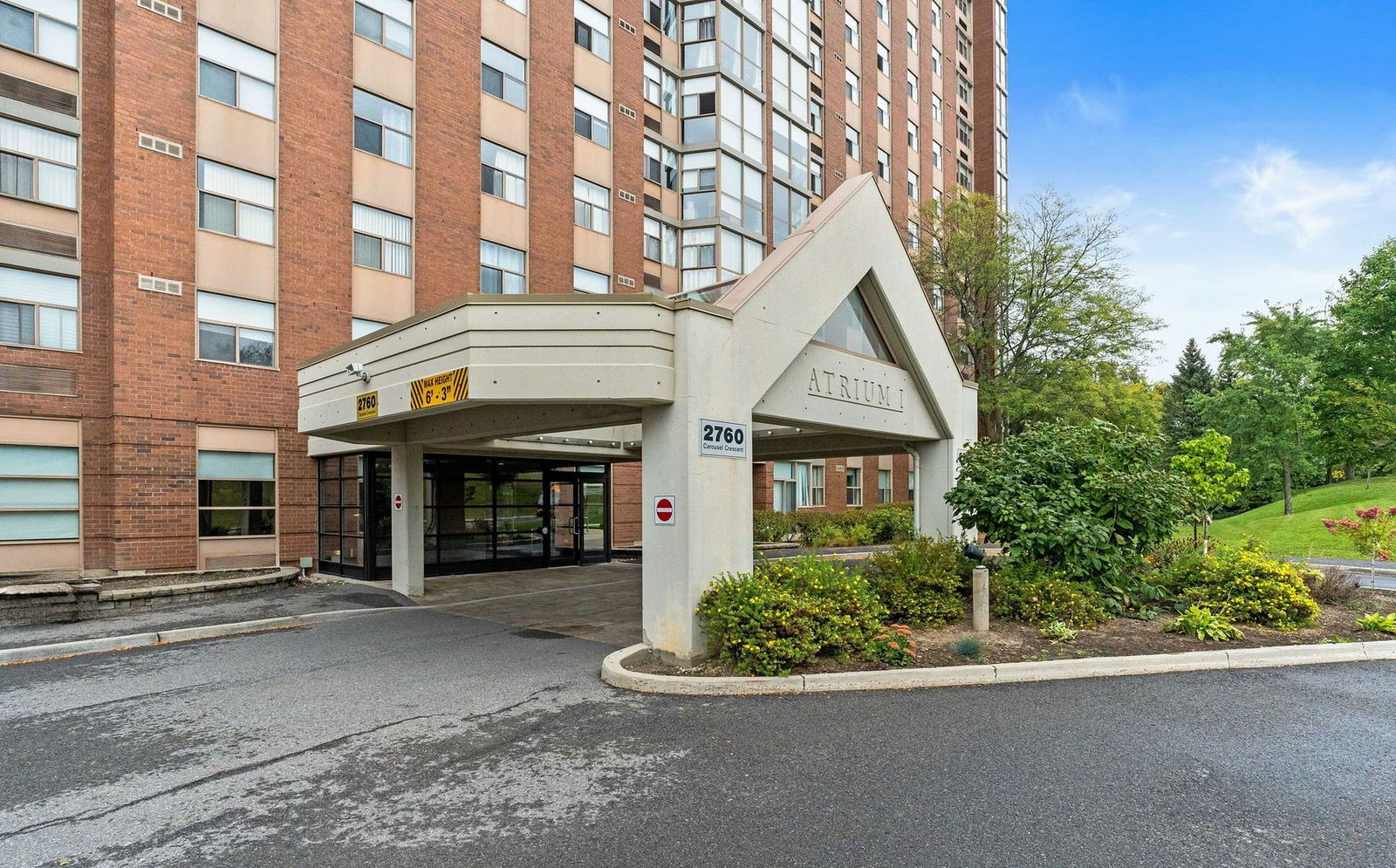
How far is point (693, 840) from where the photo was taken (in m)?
4.37

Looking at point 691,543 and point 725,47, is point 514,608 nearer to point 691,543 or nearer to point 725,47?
point 691,543

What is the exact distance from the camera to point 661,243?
28.0m

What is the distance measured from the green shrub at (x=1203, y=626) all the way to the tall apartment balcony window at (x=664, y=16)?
26502 millimetres

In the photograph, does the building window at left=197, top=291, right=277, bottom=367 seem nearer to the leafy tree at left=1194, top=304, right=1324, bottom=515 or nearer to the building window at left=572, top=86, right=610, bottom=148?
the building window at left=572, top=86, right=610, bottom=148

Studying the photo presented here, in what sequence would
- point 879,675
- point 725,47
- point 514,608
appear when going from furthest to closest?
point 725,47, point 514,608, point 879,675

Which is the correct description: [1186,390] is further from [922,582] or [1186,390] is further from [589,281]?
[922,582]

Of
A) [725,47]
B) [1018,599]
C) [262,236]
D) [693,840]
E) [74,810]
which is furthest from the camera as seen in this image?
[725,47]

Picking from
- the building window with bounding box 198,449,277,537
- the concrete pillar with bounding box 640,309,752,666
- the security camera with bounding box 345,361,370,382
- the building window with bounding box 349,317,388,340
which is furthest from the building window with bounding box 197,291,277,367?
the concrete pillar with bounding box 640,309,752,666

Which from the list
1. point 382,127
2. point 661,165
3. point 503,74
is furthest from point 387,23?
point 661,165

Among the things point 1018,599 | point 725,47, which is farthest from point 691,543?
point 725,47

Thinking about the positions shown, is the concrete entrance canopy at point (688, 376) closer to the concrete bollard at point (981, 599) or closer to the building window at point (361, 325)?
the concrete bollard at point (981, 599)

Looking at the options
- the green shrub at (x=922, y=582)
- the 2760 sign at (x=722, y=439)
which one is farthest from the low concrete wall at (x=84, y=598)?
the green shrub at (x=922, y=582)

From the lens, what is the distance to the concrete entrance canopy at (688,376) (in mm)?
8305

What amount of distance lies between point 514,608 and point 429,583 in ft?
13.0
